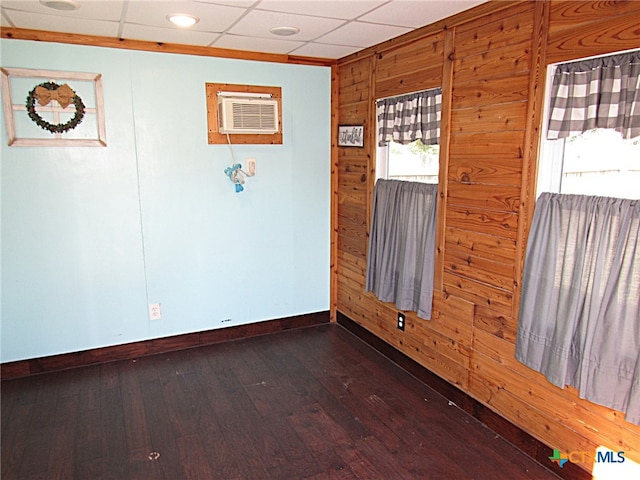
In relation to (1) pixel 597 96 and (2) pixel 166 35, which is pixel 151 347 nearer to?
(2) pixel 166 35

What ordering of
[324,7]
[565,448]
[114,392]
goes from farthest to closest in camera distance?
[114,392] → [324,7] → [565,448]

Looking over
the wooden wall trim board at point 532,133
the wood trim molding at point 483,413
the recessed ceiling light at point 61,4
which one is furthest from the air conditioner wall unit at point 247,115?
the wooden wall trim board at point 532,133

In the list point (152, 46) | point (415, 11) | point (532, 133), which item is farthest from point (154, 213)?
point (532, 133)

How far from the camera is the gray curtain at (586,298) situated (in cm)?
191

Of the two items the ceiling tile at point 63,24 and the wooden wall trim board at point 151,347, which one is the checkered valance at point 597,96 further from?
the wooden wall trim board at point 151,347

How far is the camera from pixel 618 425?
6.65 ft

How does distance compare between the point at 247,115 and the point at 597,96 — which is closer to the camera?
the point at 597,96

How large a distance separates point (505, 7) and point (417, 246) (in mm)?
1563

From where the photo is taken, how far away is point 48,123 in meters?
3.19

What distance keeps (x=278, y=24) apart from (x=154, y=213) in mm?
1748

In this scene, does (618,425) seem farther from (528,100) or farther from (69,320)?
(69,320)

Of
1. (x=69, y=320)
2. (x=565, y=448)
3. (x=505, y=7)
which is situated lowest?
(x=565, y=448)

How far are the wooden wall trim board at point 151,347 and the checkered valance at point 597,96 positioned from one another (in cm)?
284

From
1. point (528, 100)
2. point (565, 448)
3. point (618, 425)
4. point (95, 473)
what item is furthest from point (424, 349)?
point (95, 473)
